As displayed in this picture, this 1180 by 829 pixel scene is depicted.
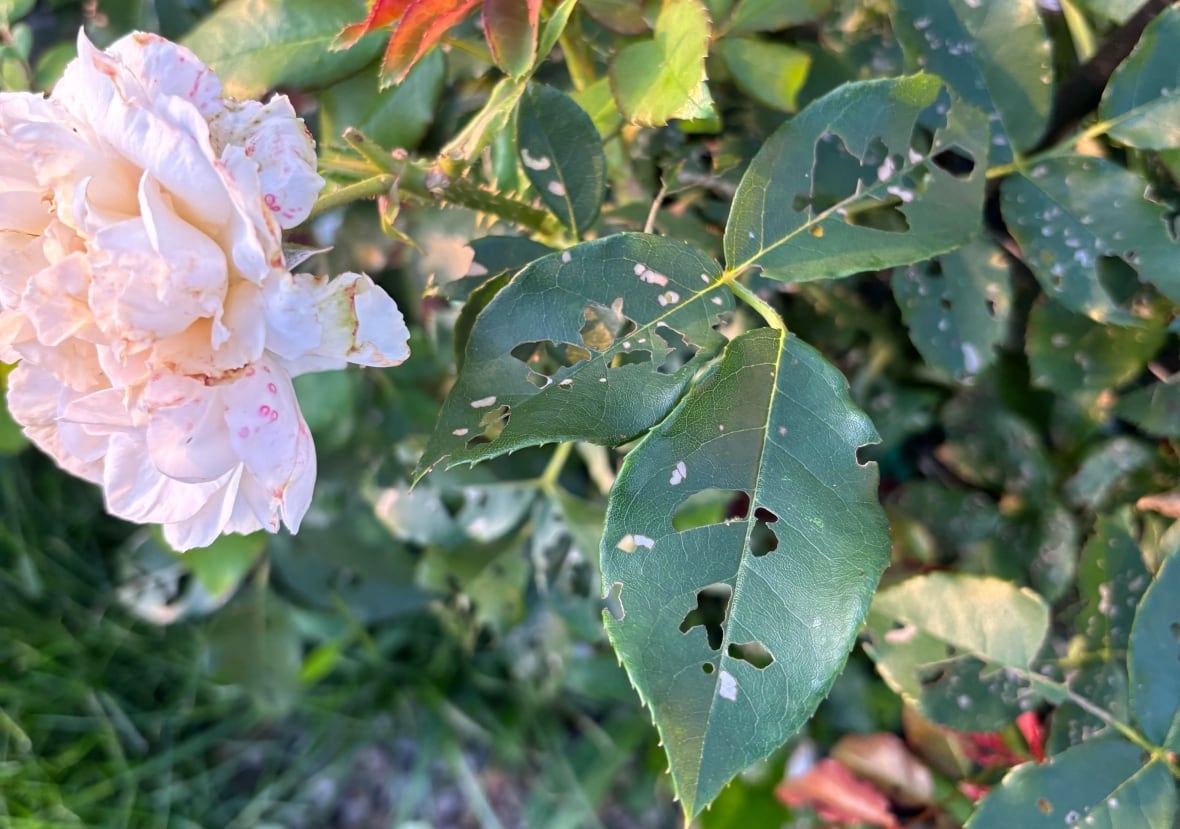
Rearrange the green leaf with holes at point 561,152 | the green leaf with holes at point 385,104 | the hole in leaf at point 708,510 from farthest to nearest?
the hole in leaf at point 708,510, the green leaf with holes at point 385,104, the green leaf with holes at point 561,152

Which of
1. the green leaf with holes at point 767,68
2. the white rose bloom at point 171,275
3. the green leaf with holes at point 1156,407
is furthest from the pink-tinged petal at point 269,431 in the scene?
the green leaf with holes at point 1156,407

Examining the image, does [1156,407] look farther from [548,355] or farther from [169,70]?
[169,70]

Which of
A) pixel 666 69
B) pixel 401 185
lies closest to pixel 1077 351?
pixel 666 69

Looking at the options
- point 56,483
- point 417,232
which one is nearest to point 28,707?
point 56,483

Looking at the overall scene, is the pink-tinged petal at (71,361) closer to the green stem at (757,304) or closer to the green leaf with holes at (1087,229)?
the green stem at (757,304)

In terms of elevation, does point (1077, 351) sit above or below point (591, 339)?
below

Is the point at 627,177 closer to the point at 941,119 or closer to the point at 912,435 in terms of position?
the point at 941,119

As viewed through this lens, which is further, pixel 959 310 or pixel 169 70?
pixel 959 310
